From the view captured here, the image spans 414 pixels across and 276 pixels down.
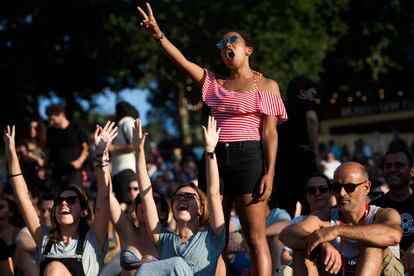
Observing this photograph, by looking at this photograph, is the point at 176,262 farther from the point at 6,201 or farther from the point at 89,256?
the point at 6,201

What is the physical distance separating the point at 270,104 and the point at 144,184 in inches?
44.7

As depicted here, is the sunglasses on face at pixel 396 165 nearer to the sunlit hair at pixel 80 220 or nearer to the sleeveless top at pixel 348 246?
the sleeveless top at pixel 348 246


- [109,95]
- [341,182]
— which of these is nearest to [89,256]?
[341,182]

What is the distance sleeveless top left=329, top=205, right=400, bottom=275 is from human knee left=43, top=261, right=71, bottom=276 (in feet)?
6.87

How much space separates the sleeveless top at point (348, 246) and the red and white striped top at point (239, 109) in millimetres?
887

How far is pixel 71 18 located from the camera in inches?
1336

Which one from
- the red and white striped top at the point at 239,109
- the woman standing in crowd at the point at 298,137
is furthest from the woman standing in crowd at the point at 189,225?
the woman standing in crowd at the point at 298,137

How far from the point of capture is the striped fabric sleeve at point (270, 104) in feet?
23.2

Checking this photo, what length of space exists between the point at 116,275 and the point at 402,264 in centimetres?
292

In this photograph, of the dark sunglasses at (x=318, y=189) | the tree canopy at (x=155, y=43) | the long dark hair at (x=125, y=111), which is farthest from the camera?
the tree canopy at (x=155, y=43)

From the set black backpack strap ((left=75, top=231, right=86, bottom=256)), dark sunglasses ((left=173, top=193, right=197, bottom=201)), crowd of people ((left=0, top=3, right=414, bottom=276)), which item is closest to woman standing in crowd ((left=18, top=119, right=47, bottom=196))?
crowd of people ((left=0, top=3, right=414, bottom=276))

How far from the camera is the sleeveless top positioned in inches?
262

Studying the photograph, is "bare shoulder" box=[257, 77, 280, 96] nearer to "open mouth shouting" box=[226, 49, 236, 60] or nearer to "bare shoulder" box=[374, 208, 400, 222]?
"open mouth shouting" box=[226, 49, 236, 60]

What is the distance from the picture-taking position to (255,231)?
7004 millimetres
